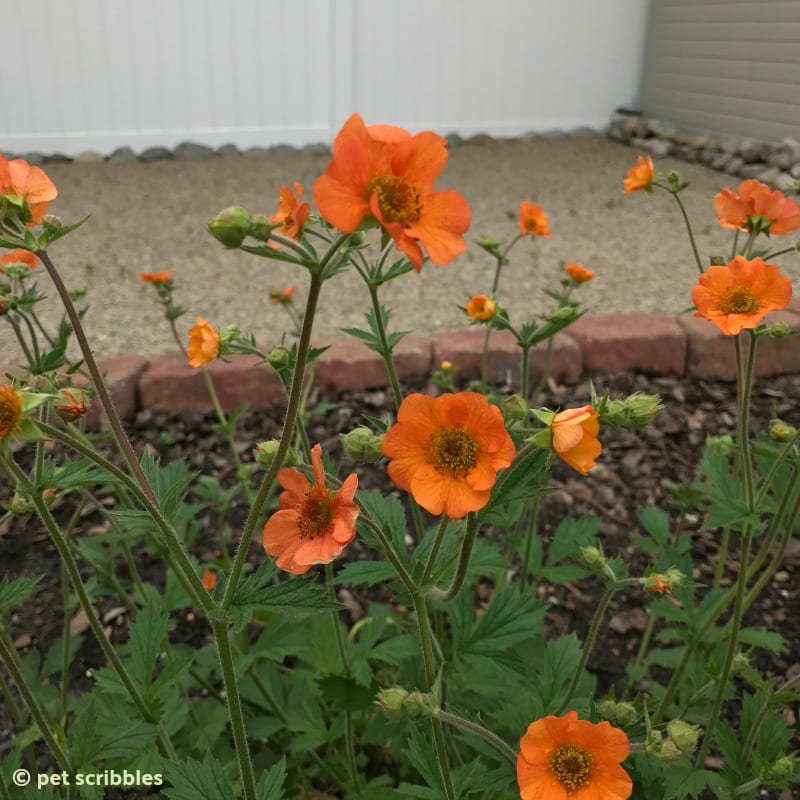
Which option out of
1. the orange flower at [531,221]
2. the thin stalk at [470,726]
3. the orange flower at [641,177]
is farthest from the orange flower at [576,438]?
the orange flower at [531,221]

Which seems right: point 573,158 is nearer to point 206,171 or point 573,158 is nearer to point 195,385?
point 206,171

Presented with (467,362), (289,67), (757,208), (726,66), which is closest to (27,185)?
(757,208)

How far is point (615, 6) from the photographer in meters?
8.05

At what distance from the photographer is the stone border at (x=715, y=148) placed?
6.06 m

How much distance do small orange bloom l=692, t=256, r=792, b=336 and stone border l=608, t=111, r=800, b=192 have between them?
471 cm

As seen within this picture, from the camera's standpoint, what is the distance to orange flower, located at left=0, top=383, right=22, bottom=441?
2.74 ft

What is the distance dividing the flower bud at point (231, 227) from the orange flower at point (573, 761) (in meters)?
0.71

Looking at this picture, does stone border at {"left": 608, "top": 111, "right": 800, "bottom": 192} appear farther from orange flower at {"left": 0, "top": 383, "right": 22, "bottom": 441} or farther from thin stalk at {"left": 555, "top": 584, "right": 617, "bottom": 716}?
orange flower at {"left": 0, "top": 383, "right": 22, "bottom": 441}

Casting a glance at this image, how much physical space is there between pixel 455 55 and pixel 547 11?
1080 mm

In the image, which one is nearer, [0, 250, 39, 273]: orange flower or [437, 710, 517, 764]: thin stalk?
[437, 710, 517, 764]: thin stalk

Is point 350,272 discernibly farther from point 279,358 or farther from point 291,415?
point 291,415

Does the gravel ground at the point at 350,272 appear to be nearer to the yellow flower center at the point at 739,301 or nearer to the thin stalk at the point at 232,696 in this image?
the yellow flower center at the point at 739,301

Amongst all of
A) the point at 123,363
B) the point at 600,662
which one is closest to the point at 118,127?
the point at 123,363

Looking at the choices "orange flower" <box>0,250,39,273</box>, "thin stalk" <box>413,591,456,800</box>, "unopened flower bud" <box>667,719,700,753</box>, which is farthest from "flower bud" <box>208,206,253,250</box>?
"orange flower" <box>0,250,39,273</box>
